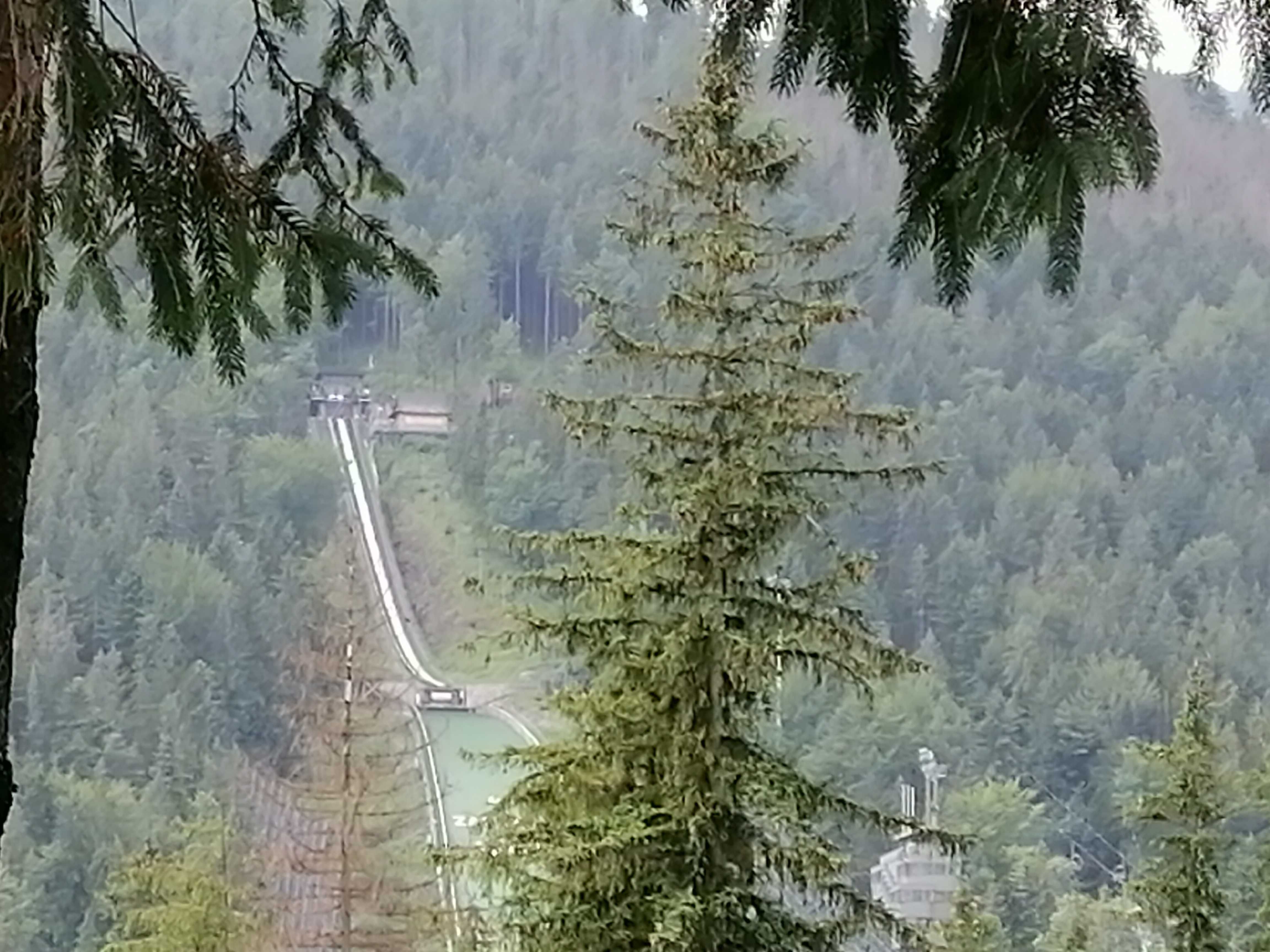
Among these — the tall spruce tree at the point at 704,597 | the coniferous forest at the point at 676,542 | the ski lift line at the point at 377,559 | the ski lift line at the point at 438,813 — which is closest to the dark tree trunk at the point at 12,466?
the coniferous forest at the point at 676,542

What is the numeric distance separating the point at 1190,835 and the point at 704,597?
5.87 feet

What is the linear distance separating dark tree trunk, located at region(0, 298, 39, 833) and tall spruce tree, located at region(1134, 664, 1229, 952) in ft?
12.6

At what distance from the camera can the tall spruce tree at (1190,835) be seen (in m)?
4.55

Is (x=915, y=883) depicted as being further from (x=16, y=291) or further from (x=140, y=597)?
(x=140, y=597)

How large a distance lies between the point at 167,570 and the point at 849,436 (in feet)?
43.8

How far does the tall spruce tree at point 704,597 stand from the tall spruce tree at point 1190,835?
3.49ft

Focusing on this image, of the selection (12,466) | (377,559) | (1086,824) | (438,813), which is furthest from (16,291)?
(377,559)

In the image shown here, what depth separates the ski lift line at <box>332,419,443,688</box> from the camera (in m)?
12.2

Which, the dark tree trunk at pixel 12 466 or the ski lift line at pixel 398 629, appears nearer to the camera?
the dark tree trunk at pixel 12 466

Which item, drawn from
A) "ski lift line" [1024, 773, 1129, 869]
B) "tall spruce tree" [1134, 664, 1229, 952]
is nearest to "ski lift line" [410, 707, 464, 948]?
"tall spruce tree" [1134, 664, 1229, 952]

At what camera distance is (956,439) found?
66.9 feet

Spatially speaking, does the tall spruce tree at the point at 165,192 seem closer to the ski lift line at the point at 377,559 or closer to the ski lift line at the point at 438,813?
the ski lift line at the point at 438,813

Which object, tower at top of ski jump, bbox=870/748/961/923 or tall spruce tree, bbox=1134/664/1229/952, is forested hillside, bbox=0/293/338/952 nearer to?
tower at top of ski jump, bbox=870/748/961/923

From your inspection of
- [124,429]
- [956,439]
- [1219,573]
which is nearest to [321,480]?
[124,429]
